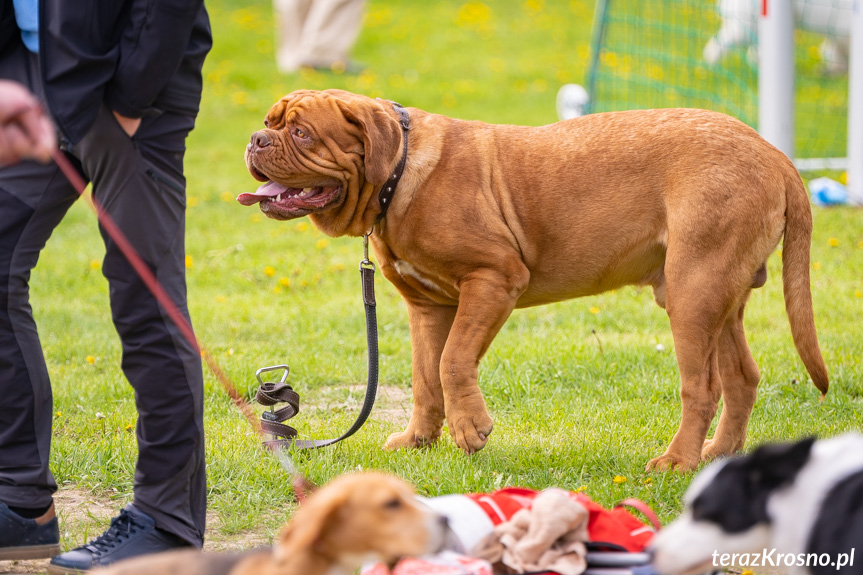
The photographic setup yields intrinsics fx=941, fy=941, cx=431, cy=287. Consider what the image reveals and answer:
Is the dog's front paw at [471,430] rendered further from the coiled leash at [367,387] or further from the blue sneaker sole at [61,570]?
the blue sneaker sole at [61,570]

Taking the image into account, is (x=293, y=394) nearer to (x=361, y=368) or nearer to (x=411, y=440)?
(x=411, y=440)

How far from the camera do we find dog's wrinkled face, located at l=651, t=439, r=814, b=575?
7.68ft

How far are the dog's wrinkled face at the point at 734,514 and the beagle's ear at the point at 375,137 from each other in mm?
2081

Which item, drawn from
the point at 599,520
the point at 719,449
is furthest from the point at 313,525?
the point at 719,449

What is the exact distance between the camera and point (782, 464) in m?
2.35

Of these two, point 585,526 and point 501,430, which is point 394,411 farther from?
point 585,526

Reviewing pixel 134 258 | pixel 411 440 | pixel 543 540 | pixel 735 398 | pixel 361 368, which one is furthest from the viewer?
pixel 361 368

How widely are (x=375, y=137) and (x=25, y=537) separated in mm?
2040

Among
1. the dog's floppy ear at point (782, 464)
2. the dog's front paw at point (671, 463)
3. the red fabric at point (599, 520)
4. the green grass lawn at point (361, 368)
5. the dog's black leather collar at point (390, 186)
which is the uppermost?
the dog's black leather collar at point (390, 186)

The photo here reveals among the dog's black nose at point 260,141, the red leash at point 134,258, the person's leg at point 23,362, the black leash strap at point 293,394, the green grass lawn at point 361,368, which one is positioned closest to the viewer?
the red leash at point 134,258

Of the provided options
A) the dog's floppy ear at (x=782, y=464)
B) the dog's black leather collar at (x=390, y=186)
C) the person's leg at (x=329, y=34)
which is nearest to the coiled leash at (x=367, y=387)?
the dog's black leather collar at (x=390, y=186)

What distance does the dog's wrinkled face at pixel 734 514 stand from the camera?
2.34 meters

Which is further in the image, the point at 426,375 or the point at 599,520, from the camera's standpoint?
the point at 426,375

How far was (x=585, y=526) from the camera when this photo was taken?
2807mm
